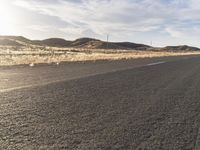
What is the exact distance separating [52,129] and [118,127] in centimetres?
120

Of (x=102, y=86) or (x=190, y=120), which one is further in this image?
(x=102, y=86)

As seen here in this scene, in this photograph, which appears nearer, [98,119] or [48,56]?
[98,119]

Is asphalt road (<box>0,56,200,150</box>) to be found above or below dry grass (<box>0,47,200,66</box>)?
above

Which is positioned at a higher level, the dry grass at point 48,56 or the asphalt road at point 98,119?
the asphalt road at point 98,119

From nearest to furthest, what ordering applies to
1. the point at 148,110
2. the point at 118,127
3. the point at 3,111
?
the point at 118,127 < the point at 3,111 < the point at 148,110

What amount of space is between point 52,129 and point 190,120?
294 centimetres

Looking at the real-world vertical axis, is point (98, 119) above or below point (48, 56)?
above

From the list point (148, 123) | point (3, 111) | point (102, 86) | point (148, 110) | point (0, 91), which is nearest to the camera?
point (148, 123)

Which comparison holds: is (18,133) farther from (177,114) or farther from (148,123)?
(177,114)

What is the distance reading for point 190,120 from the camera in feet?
24.3

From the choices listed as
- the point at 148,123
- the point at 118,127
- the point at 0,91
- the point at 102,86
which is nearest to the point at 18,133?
the point at 118,127

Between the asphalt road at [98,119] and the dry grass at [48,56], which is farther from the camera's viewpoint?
the dry grass at [48,56]

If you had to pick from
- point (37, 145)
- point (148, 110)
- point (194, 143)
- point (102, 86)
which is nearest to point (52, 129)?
point (37, 145)

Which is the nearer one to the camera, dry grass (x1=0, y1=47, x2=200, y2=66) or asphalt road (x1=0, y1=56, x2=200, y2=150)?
asphalt road (x1=0, y1=56, x2=200, y2=150)
